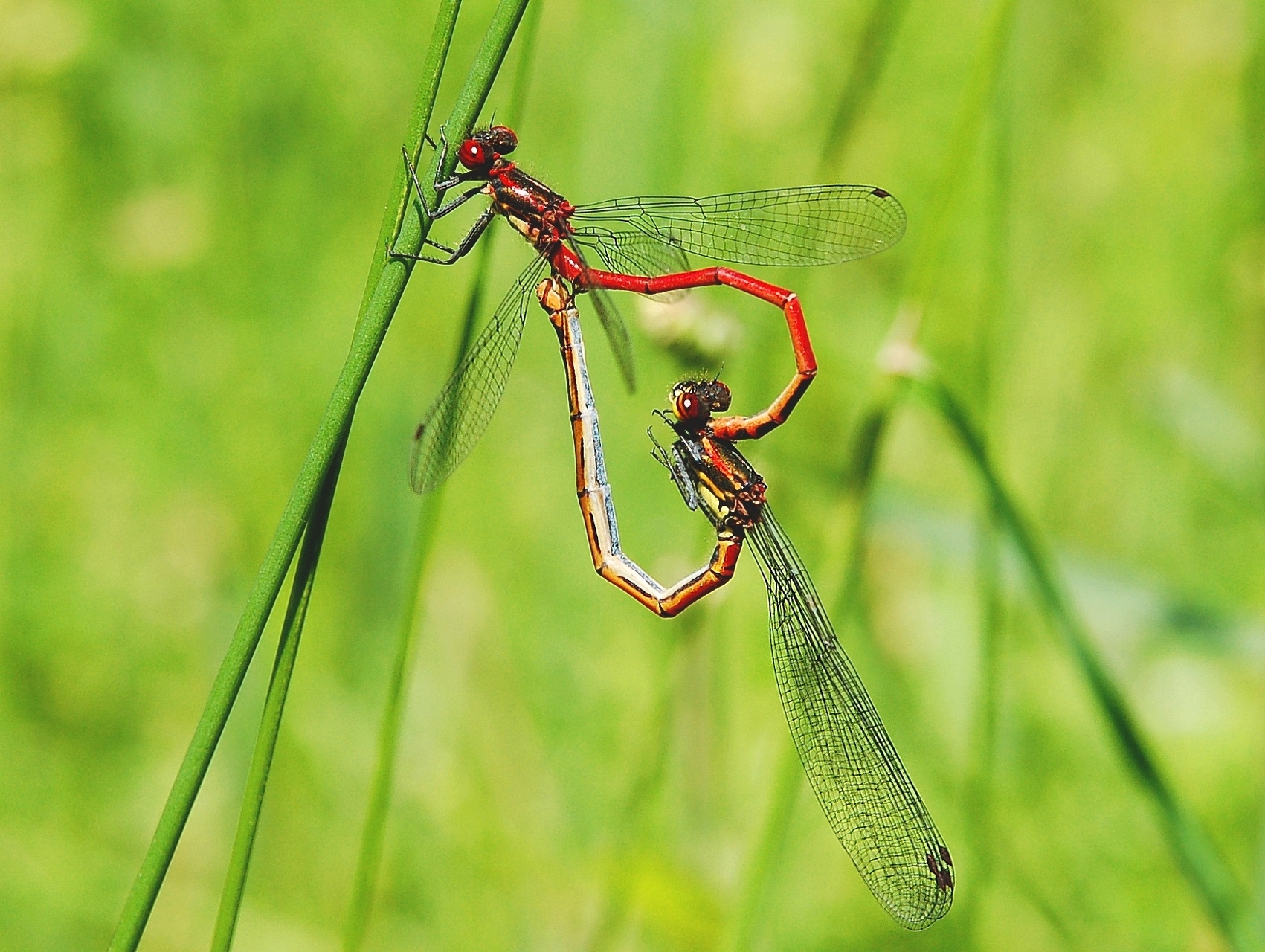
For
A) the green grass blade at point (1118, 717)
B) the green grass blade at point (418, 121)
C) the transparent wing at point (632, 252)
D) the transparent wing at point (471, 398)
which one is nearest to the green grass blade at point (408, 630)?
the transparent wing at point (471, 398)

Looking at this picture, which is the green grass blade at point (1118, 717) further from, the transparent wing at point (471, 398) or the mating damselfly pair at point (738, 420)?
the transparent wing at point (471, 398)

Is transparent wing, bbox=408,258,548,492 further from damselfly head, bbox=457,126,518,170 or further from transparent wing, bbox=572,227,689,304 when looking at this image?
damselfly head, bbox=457,126,518,170

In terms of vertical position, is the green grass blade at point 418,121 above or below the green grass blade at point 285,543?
above

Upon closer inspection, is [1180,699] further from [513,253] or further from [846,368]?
[513,253]

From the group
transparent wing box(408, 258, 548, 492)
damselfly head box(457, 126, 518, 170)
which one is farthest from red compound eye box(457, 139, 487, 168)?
transparent wing box(408, 258, 548, 492)

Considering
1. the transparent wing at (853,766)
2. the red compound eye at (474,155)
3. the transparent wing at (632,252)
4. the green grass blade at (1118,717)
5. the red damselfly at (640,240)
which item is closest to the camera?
the green grass blade at (1118,717)

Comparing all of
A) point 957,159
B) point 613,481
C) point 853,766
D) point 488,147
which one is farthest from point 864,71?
point 613,481

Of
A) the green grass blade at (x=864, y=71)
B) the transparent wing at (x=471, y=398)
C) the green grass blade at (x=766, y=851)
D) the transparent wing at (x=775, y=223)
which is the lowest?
the green grass blade at (x=766, y=851)
